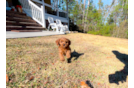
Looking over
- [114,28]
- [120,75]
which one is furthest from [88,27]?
[120,75]

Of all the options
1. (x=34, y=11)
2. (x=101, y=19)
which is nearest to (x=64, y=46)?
(x=34, y=11)

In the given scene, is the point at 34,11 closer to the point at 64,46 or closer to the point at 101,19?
the point at 64,46

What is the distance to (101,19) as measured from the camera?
1203 cm

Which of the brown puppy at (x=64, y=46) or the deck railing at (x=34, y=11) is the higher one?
the deck railing at (x=34, y=11)

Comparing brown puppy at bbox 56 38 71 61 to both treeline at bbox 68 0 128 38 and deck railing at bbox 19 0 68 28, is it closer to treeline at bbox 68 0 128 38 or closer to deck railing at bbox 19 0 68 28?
deck railing at bbox 19 0 68 28

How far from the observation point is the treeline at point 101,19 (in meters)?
9.88

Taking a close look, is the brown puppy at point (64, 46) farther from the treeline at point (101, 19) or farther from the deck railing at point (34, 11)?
the treeline at point (101, 19)

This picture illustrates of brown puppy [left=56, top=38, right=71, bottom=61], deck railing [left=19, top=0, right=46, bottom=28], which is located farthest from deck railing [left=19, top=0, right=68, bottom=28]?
brown puppy [left=56, top=38, right=71, bottom=61]

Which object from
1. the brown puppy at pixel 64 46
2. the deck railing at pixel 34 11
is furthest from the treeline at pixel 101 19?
the brown puppy at pixel 64 46

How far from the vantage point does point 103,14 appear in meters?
12.5

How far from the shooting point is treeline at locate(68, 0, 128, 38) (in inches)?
389

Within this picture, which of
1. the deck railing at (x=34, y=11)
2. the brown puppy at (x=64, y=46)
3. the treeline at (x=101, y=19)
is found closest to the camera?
the brown puppy at (x=64, y=46)

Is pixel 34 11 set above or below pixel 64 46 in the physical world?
above

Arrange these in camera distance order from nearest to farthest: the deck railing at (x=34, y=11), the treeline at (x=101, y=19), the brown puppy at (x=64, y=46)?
the brown puppy at (x=64, y=46), the deck railing at (x=34, y=11), the treeline at (x=101, y=19)
